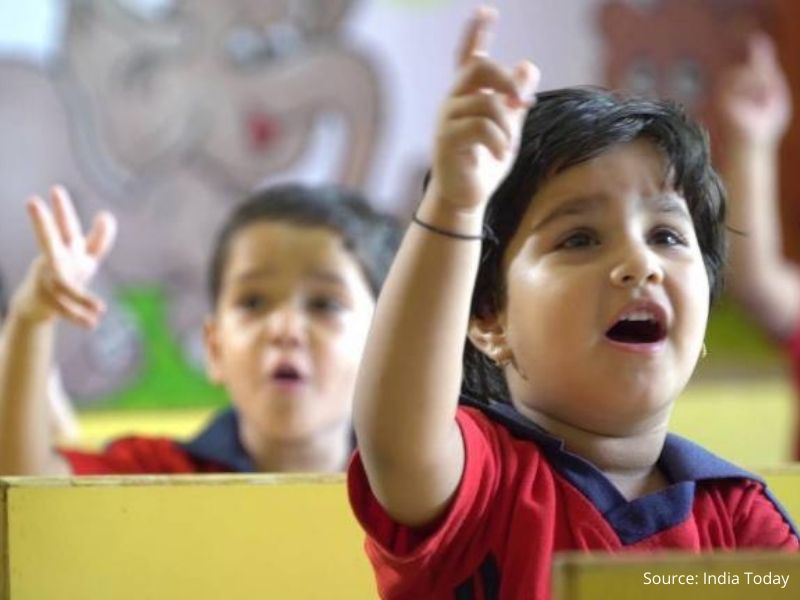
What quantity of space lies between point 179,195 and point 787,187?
1040 millimetres

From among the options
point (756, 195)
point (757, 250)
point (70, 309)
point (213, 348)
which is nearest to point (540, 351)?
point (70, 309)

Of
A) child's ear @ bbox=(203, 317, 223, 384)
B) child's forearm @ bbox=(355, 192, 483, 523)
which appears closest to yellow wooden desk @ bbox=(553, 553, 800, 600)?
child's forearm @ bbox=(355, 192, 483, 523)

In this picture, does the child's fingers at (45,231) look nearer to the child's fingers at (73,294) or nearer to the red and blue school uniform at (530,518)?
the child's fingers at (73,294)

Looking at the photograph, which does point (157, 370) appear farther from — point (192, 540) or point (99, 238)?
point (192, 540)

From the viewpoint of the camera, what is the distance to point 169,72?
109 inches

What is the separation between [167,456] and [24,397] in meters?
0.14

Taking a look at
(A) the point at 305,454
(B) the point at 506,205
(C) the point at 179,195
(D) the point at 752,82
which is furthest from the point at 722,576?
(C) the point at 179,195

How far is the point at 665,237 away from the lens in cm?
80

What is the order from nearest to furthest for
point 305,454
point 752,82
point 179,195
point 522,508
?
point 522,508
point 305,454
point 752,82
point 179,195

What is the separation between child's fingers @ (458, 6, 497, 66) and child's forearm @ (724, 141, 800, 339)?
3.96ft

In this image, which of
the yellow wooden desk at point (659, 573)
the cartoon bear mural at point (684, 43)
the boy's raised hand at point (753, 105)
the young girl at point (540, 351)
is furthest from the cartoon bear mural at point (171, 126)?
the yellow wooden desk at point (659, 573)

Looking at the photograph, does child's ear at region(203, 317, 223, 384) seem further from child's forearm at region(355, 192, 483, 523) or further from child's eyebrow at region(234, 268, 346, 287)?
child's forearm at region(355, 192, 483, 523)

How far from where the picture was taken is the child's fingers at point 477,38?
690mm

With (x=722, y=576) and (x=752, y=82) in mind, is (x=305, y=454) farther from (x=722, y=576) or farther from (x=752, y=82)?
(x=722, y=576)
